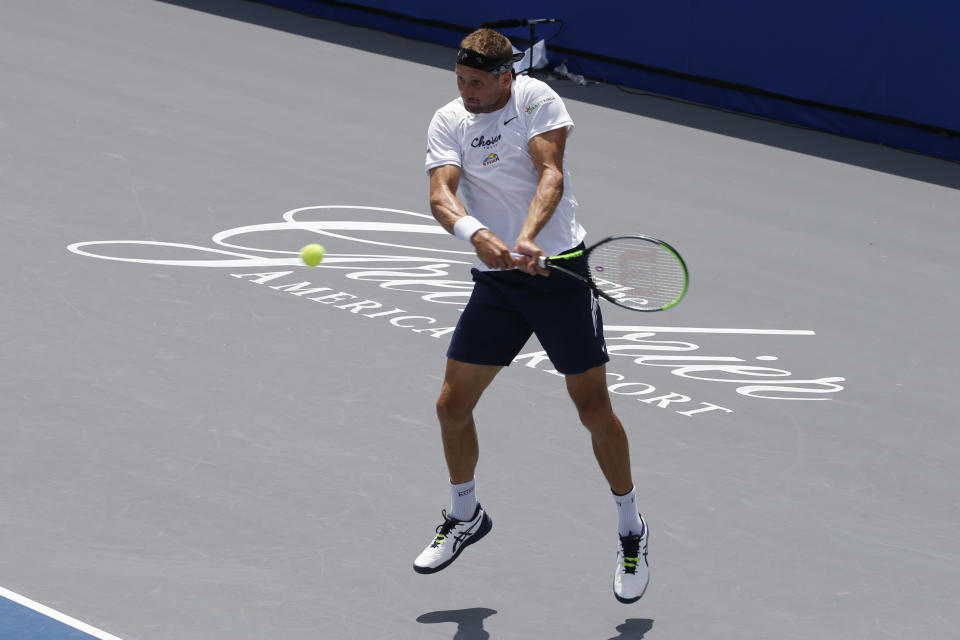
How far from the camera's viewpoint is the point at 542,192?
16.9 feet

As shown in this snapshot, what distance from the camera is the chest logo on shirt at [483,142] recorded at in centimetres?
531

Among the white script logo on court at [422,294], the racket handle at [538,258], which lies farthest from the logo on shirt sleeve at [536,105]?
the white script logo on court at [422,294]

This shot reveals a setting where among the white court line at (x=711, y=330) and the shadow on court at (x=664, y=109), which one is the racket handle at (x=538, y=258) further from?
the shadow on court at (x=664, y=109)

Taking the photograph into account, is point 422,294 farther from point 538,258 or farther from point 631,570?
point 538,258

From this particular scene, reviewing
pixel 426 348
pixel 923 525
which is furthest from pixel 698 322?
pixel 923 525

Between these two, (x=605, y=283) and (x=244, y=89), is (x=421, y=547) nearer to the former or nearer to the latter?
(x=605, y=283)

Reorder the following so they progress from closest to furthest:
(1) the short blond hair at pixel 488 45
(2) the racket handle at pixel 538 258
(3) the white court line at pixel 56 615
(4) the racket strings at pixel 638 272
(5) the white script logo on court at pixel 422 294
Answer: (3) the white court line at pixel 56 615
(2) the racket handle at pixel 538 258
(1) the short blond hair at pixel 488 45
(4) the racket strings at pixel 638 272
(5) the white script logo on court at pixel 422 294

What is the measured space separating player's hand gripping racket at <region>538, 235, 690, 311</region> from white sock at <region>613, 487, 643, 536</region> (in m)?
0.70

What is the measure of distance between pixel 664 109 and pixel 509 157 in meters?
9.97

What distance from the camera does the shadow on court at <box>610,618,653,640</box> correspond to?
5.16 m

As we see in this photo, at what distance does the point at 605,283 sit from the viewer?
5570mm

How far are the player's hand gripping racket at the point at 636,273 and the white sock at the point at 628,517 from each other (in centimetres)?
70

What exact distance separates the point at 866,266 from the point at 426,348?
3.88 metres

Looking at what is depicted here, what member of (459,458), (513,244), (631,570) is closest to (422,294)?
(459,458)
